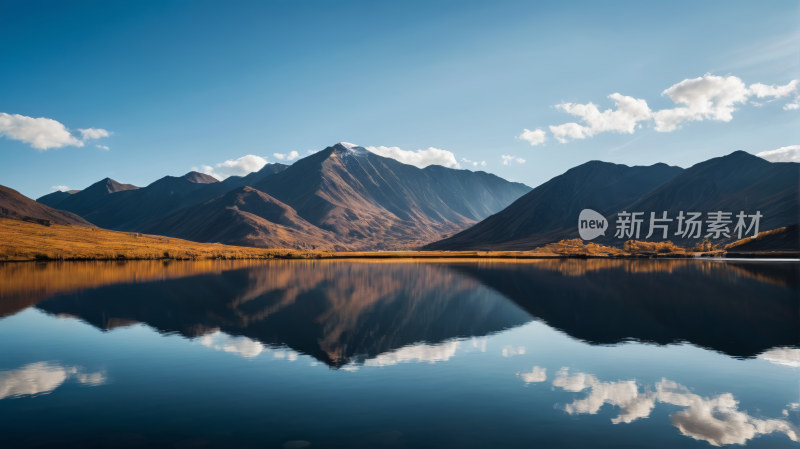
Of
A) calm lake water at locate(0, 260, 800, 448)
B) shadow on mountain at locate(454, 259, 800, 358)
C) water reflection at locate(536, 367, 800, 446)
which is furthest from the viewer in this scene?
shadow on mountain at locate(454, 259, 800, 358)

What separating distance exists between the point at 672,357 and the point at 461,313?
18055 mm

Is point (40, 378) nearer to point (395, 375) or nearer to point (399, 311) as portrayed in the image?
point (395, 375)

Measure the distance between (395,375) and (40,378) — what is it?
16.0m

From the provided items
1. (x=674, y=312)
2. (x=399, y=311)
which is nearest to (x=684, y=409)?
(x=399, y=311)

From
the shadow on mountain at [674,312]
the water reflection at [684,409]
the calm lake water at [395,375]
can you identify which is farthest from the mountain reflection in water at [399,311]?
the water reflection at [684,409]

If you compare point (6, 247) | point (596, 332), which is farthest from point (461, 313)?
point (6, 247)

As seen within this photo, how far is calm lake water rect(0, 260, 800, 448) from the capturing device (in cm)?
1359

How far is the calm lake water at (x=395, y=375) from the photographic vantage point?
44.6 feet

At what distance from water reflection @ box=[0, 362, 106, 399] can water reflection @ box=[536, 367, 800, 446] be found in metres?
20.8

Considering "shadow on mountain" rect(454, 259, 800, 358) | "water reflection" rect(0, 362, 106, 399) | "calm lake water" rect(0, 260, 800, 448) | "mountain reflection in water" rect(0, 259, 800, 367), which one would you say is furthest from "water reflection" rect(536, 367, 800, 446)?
"water reflection" rect(0, 362, 106, 399)

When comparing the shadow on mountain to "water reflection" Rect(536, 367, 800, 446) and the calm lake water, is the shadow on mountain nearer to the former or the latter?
the calm lake water

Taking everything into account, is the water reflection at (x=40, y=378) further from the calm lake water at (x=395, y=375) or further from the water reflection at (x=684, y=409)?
the water reflection at (x=684, y=409)

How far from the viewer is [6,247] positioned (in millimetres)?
102438

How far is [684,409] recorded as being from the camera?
1577 centimetres
